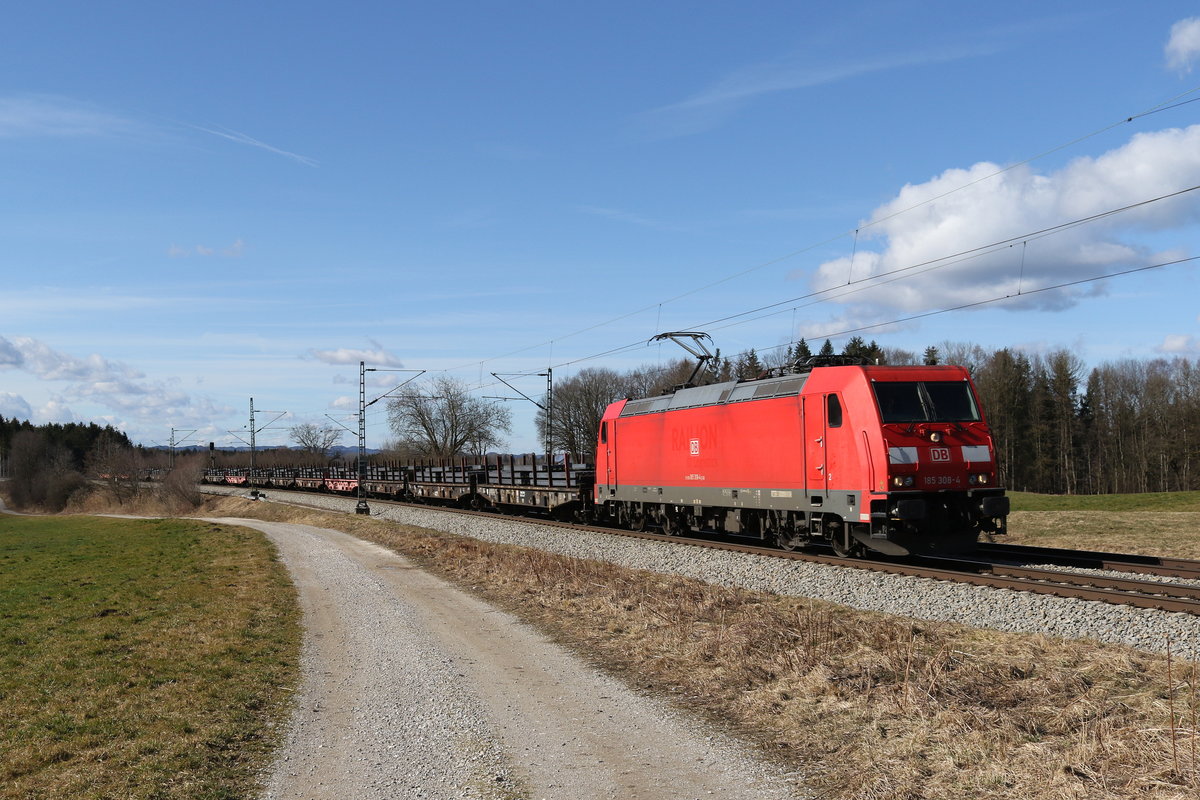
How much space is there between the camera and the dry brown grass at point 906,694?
229 inches

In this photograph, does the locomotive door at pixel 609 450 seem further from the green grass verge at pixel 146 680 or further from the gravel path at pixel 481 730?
the gravel path at pixel 481 730

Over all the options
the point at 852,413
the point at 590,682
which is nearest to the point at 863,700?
the point at 590,682

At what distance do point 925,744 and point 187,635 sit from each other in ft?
33.6

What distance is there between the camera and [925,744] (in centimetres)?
657

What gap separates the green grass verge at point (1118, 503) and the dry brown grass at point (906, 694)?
28354mm

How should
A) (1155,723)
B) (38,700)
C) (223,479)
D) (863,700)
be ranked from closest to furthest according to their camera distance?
(1155,723) → (863,700) → (38,700) → (223,479)

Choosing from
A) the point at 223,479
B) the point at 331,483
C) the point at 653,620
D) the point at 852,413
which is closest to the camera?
the point at 653,620

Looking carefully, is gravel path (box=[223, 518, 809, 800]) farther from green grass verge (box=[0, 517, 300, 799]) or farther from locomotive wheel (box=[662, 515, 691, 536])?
locomotive wheel (box=[662, 515, 691, 536])

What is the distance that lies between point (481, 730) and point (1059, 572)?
1091cm

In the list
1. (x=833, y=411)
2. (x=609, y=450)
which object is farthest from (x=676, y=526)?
(x=833, y=411)

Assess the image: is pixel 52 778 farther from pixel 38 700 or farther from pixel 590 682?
pixel 590 682

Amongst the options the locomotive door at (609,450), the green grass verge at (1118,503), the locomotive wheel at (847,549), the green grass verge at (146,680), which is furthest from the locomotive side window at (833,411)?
the green grass verge at (1118,503)

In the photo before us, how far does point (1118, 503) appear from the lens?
39656mm

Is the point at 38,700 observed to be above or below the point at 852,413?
below
